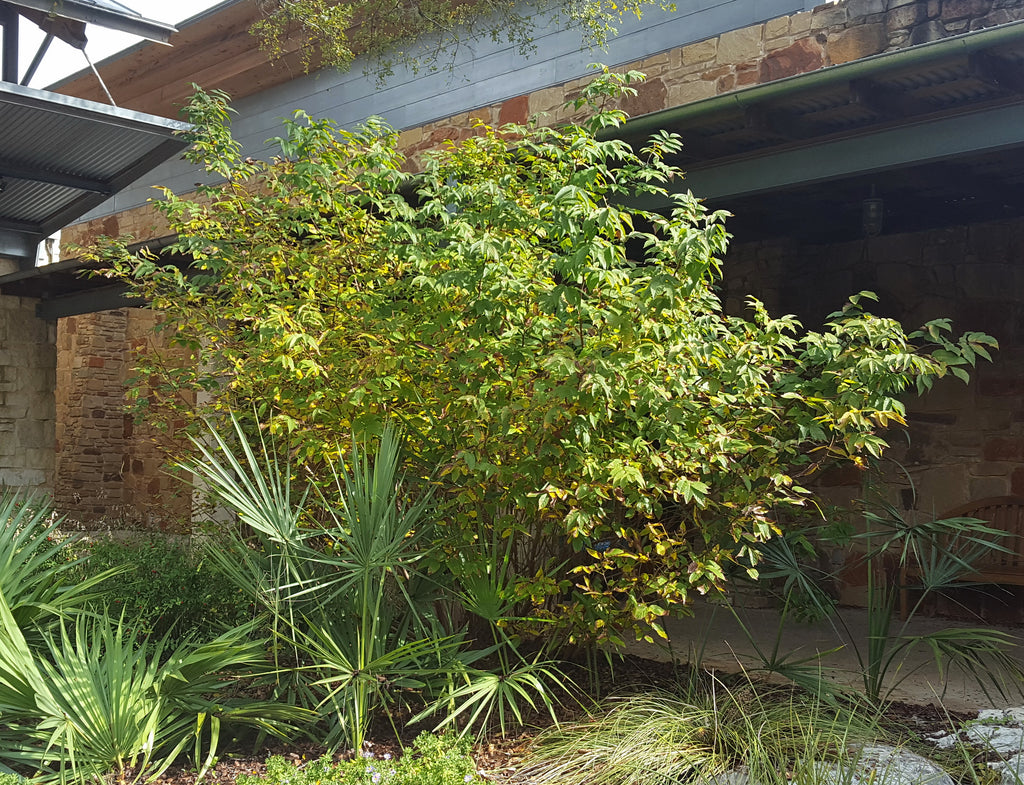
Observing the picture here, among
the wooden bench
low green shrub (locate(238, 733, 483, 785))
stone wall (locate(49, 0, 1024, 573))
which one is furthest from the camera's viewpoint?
the wooden bench

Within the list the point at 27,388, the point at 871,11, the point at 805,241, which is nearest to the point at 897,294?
the point at 805,241

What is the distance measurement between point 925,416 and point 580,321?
13.0 ft

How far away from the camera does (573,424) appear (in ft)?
12.0

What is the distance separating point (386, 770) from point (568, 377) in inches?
58.8

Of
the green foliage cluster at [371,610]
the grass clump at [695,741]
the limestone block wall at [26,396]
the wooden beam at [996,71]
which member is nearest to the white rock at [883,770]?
the grass clump at [695,741]

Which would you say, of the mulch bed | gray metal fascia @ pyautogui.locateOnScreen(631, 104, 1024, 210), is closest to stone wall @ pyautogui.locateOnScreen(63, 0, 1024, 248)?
gray metal fascia @ pyautogui.locateOnScreen(631, 104, 1024, 210)

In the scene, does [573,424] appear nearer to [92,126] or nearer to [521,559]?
[521,559]

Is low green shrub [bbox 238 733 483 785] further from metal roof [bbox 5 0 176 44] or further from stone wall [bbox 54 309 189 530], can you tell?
stone wall [bbox 54 309 189 530]

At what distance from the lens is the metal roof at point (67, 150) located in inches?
231

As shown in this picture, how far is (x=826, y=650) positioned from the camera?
17.1 ft

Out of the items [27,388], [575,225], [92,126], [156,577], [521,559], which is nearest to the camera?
[575,225]

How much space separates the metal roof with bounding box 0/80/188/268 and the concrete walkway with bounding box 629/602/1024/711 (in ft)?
14.4

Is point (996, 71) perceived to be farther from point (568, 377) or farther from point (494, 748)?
point (494, 748)

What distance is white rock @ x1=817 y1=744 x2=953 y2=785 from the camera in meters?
2.93
